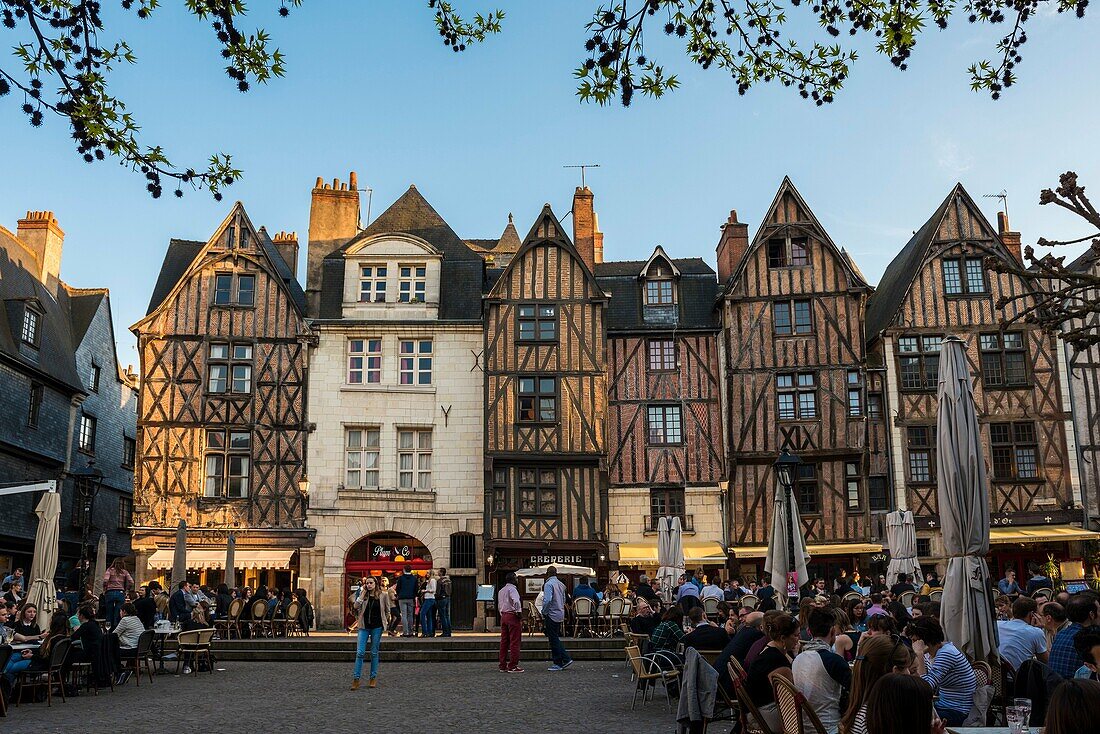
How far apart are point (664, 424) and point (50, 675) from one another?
1814 cm

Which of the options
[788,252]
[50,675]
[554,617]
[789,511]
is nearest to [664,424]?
[788,252]

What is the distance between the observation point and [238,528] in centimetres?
2617

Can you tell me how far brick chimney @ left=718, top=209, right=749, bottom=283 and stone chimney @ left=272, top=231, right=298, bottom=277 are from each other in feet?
42.1

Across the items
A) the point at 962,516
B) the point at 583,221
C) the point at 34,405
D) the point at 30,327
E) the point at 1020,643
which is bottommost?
the point at 1020,643

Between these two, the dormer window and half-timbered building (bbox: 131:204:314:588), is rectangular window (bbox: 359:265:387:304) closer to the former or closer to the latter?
half-timbered building (bbox: 131:204:314:588)

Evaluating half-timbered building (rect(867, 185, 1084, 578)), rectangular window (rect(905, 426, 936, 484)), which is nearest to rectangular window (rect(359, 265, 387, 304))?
half-timbered building (rect(867, 185, 1084, 578))

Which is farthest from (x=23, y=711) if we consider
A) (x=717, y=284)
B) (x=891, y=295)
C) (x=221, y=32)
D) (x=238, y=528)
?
(x=891, y=295)

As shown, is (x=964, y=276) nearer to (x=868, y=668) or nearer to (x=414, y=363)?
(x=414, y=363)

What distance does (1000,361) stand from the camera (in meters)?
27.5

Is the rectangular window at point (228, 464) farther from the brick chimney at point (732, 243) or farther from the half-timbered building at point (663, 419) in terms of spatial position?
the brick chimney at point (732, 243)

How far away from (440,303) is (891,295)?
12.9 meters

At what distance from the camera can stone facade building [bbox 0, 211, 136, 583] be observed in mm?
25766

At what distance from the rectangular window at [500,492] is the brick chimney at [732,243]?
8.63 m

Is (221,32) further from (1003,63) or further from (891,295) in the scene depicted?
(891,295)
